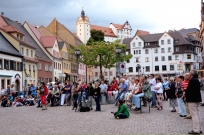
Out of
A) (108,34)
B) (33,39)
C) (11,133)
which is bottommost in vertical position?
(11,133)

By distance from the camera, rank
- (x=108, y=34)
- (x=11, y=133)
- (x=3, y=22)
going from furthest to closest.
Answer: (x=108, y=34), (x=3, y=22), (x=11, y=133)

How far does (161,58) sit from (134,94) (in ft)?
258

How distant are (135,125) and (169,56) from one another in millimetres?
83162

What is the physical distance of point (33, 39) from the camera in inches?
2362

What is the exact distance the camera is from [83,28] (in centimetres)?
15188

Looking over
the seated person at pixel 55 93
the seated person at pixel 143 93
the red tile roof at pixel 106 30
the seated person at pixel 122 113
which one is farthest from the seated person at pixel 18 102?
the red tile roof at pixel 106 30

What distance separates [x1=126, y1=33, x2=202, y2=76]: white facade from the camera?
303 feet

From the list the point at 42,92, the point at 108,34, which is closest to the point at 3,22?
the point at 42,92

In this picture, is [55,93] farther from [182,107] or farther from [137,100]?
[182,107]

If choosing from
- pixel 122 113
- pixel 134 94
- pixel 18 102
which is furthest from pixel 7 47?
pixel 122 113

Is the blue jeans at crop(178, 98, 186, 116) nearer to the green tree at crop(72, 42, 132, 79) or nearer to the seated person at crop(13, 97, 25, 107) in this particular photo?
the seated person at crop(13, 97, 25, 107)

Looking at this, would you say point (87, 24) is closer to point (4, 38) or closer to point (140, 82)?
point (4, 38)

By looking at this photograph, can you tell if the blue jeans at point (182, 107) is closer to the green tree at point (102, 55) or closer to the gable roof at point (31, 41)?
the gable roof at point (31, 41)

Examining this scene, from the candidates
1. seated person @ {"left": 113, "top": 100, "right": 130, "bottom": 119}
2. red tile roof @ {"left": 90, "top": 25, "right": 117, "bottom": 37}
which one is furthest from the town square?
red tile roof @ {"left": 90, "top": 25, "right": 117, "bottom": 37}
